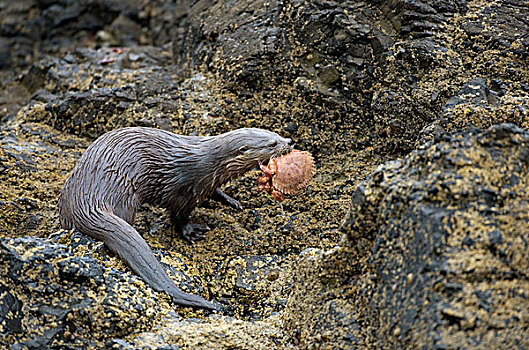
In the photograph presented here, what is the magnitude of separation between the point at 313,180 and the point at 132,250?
1288 millimetres

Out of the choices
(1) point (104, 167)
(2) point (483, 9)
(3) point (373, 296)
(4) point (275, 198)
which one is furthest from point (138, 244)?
(2) point (483, 9)

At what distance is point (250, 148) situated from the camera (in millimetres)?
3436

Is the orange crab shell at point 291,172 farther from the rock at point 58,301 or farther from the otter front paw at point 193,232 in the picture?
the rock at point 58,301

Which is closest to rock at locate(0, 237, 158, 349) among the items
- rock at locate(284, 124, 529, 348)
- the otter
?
the otter

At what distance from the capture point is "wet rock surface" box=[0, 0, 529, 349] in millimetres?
1956

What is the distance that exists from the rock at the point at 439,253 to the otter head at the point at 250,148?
4.00 ft

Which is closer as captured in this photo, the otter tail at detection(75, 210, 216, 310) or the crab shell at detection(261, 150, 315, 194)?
the otter tail at detection(75, 210, 216, 310)

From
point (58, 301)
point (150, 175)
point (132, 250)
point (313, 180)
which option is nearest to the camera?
point (58, 301)

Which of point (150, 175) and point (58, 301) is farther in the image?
point (150, 175)

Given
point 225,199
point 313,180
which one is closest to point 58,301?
point 225,199

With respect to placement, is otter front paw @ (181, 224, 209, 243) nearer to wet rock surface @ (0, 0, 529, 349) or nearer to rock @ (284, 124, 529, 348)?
wet rock surface @ (0, 0, 529, 349)

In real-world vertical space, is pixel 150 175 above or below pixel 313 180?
above

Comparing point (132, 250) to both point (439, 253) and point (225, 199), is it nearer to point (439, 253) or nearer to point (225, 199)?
point (225, 199)

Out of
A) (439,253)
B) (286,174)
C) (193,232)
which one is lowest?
(193,232)
